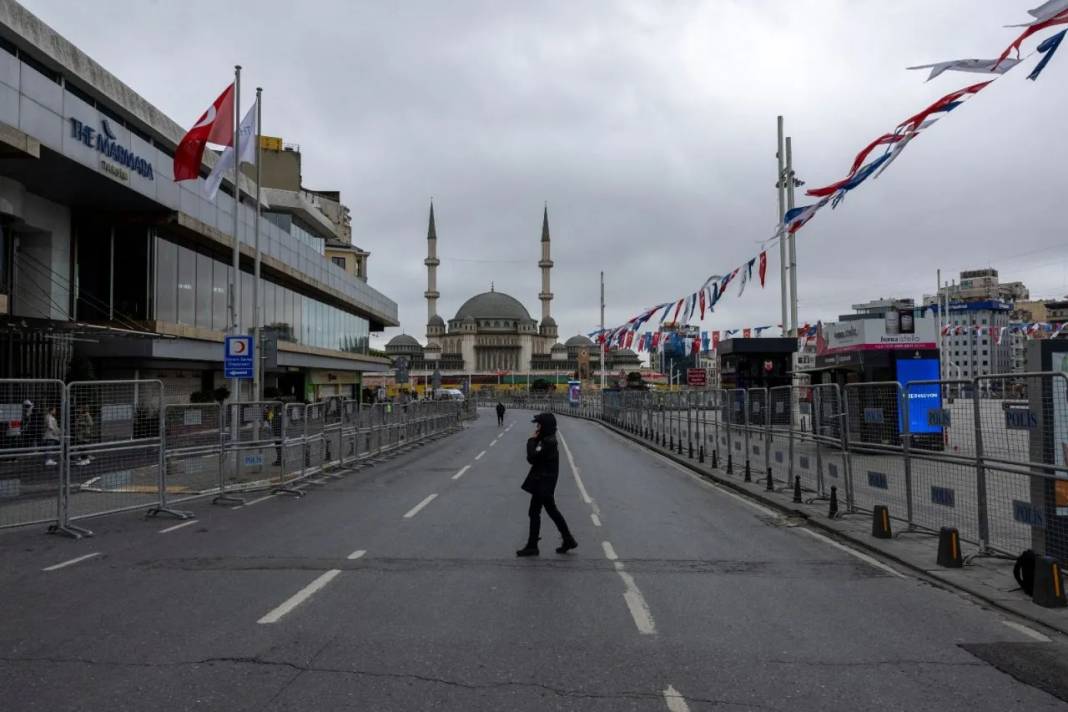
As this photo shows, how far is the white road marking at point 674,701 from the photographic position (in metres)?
→ 4.63

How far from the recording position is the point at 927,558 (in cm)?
888

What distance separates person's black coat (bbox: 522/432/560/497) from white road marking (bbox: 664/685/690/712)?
14.9ft

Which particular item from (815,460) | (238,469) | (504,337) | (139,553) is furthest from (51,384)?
(504,337)

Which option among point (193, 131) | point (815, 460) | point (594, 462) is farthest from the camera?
point (594, 462)

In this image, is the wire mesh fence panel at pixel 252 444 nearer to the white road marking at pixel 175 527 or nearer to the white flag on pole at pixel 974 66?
the white road marking at pixel 175 527

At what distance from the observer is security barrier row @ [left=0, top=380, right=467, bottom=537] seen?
34.9 ft

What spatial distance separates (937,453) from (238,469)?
40.2 ft

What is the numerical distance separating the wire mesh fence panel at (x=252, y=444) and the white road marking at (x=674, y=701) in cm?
1168

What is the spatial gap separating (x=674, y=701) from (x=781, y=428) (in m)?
11.8

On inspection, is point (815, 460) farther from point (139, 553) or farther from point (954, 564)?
point (139, 553)

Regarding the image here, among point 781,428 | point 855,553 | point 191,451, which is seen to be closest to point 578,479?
point 781,428

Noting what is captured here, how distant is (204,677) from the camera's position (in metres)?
5.09

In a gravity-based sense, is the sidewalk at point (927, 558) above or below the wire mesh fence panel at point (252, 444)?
below

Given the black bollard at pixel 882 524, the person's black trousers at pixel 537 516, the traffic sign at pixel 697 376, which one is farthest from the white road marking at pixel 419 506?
the traffic sign at pixel 697 376
